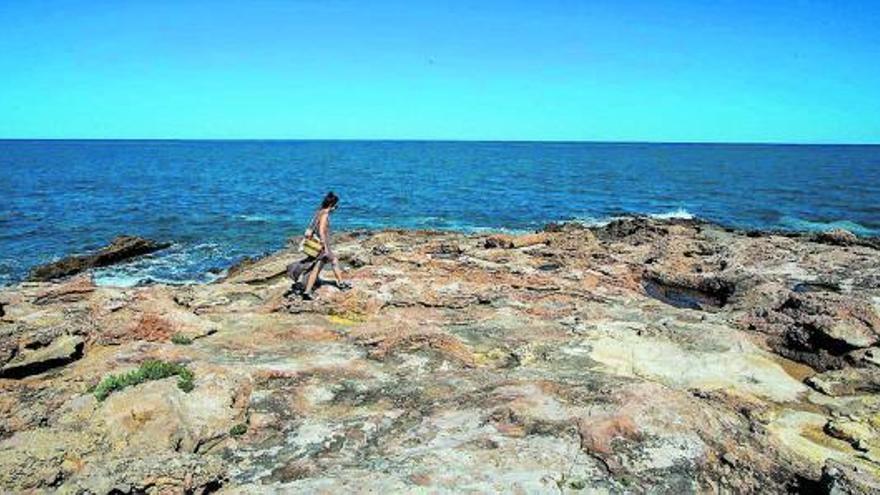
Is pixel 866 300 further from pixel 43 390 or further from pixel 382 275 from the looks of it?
pixel 43 390

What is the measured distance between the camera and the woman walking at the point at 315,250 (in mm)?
14805

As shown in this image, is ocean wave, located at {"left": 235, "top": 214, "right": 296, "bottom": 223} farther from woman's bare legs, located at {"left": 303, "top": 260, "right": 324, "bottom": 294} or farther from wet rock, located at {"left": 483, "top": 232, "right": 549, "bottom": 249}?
woman's bare legs, located at {"left": 303, "top": 260, "right": 324, "bottom": 294}

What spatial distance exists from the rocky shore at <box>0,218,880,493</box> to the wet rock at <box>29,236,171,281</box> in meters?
9.85

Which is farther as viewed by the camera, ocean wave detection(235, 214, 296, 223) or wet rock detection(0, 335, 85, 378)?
ocean wave detection(235, 214, 296, 223)

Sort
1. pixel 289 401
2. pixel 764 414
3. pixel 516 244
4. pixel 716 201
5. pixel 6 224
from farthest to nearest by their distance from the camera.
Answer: pixel 716 201 → pixel 6 224 → pixel 516 244 → pixel 764 414 → pixel 289 401

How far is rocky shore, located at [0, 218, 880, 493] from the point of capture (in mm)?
7363

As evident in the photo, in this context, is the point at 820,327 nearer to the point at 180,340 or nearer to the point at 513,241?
the point at 513,241

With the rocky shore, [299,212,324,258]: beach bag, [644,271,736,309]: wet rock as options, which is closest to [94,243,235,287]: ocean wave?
the rocky shore

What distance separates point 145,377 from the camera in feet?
30.1

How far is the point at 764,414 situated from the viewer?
396 inches

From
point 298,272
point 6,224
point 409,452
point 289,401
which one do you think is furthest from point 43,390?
point 6,224

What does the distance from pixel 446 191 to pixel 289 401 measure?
187 ft

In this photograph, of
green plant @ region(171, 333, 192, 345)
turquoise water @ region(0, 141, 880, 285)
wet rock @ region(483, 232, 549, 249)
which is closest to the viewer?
green plant @ region(171, 333, 192, 345)

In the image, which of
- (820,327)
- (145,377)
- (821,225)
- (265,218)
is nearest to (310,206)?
(265,218)
